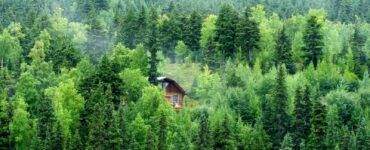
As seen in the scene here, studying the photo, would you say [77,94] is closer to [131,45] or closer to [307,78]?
[307,78]

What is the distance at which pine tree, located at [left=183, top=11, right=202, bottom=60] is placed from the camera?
135000 mm

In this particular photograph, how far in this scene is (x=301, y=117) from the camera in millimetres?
92875

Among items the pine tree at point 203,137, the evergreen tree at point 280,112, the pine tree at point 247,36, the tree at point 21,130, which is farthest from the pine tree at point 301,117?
the tree at point 21,130

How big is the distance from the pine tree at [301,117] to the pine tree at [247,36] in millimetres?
28745

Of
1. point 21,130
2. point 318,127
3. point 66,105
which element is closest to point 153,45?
point 66,105

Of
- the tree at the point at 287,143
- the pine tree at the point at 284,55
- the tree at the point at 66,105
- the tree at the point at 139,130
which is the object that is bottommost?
the tree at the point at 287,143

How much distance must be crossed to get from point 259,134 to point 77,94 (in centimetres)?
2386

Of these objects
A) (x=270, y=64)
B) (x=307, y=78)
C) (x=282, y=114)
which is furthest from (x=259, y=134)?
(x=270, y=64)

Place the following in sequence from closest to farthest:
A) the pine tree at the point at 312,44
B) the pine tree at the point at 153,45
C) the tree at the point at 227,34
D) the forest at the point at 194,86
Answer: the forest at the point at 194,86
the pine tree at the point at 153,45
the pine tree at the point at 312,44
the tree at the point at 227,34

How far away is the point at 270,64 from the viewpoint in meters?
120

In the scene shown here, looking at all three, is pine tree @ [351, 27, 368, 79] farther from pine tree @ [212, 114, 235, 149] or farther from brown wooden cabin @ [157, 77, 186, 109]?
pine tree @ [212, 114, 235, 149]

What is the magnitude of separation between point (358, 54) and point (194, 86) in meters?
27.7

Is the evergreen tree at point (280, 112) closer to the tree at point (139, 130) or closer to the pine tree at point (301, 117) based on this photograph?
the pine tree at point (301, 117)

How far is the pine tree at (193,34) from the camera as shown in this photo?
135 meters
